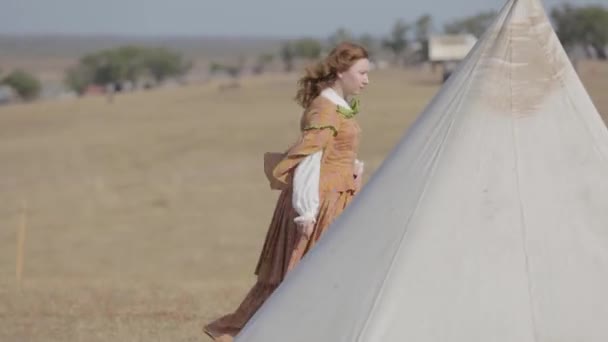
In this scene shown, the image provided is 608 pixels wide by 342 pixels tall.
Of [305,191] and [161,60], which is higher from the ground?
[305,191]

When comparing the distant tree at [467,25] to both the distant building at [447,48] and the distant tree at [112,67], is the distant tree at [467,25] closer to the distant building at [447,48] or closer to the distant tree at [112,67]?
the distant tree at [112,67]

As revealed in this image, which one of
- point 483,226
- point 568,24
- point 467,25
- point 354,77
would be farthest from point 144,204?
point 467,25

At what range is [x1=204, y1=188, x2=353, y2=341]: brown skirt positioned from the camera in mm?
7094

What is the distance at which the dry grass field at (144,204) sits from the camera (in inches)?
418

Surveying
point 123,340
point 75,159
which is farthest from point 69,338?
point 75,159

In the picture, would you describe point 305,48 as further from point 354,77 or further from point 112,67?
point 354,77

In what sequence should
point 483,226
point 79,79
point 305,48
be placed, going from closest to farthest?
point 483,226
point 305,48
point 79,79

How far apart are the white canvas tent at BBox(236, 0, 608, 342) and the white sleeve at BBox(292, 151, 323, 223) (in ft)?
4.09

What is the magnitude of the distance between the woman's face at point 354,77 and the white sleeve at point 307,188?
33 centimetres

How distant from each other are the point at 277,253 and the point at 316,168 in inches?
21.7

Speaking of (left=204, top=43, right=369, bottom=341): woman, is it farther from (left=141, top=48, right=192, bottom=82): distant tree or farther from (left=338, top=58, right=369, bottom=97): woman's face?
(left=141, top=48, right=192, bottom=82): distant tree

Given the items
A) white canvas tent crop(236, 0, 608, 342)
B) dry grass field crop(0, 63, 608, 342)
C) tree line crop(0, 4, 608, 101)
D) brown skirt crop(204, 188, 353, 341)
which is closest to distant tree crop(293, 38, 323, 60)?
tree line crop(0, 4, 608, 101)

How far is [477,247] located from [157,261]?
18.7 meters

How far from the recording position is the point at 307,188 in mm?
6922
